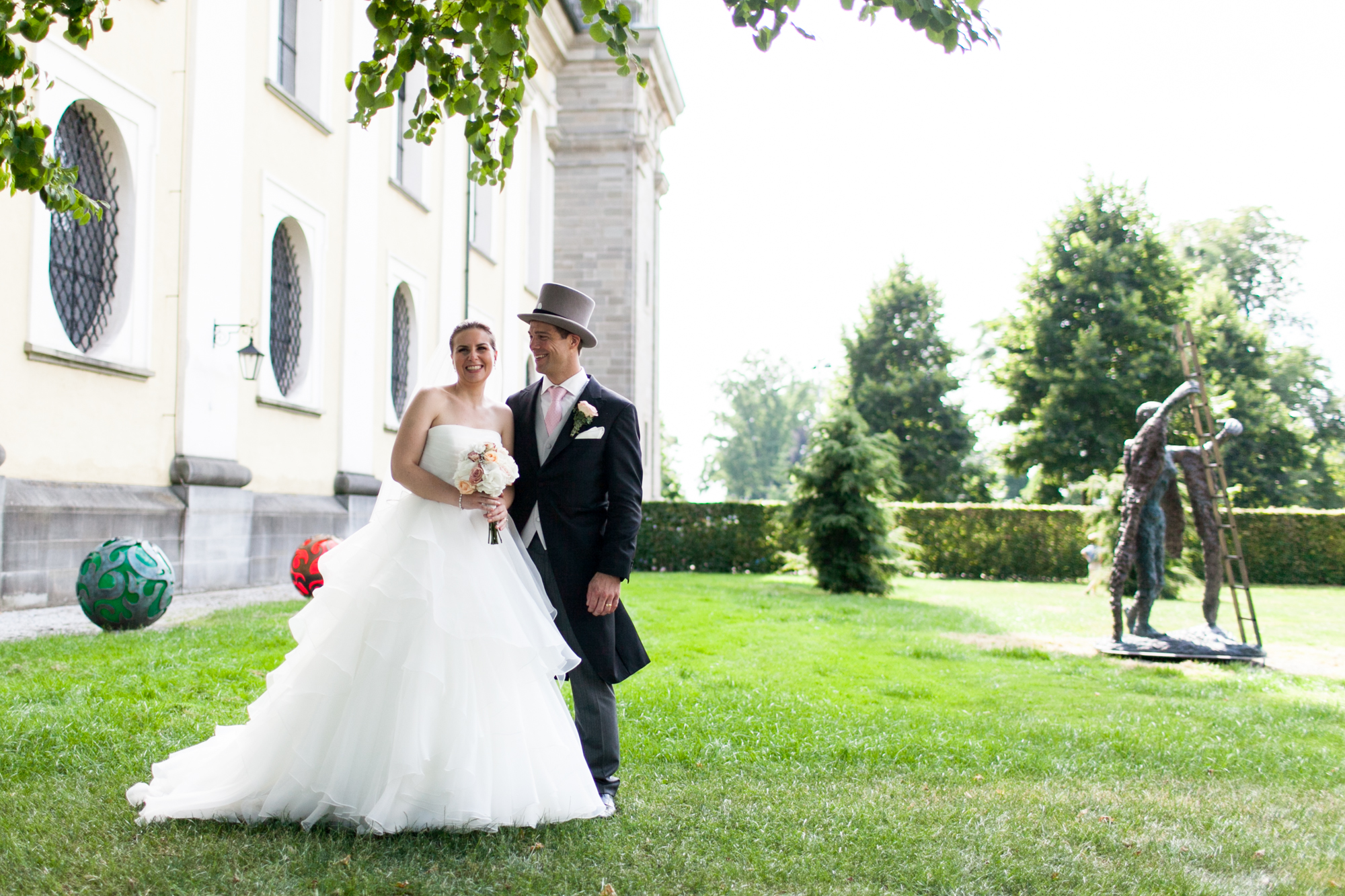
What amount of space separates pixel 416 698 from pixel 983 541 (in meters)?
23.5

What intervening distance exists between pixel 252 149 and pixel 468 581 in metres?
12.7

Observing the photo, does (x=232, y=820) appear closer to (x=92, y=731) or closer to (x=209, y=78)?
(x=92, y=731)

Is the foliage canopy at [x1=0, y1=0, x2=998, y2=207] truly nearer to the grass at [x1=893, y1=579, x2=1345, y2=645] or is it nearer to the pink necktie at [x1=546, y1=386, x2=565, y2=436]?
the pink necktie at [x1=546, y1=386, x2=565, y2=436]

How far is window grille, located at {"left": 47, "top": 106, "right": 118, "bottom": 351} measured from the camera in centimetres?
1128

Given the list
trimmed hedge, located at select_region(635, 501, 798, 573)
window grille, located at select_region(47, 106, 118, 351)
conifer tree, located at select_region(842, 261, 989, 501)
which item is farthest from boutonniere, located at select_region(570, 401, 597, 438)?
conifer tree, located at select_region(842, 261, 989, 501)

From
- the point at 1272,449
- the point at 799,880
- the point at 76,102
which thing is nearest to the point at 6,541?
the point at 76,102

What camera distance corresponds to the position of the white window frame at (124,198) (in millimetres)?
10859

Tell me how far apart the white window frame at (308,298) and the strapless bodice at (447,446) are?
1187 centimetres

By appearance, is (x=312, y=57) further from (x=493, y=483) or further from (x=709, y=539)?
(x=493, y=483)

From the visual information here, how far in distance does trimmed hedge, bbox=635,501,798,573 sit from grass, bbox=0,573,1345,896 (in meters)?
15.5

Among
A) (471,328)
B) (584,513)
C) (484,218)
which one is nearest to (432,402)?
(471,328)

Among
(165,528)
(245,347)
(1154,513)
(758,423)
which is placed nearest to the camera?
(1154,513)

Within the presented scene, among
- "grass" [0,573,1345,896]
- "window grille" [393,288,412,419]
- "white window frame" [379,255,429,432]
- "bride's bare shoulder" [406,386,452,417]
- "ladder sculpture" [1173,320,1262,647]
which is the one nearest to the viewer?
"grass" [0,573,1345,896]

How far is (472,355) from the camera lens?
437cm
